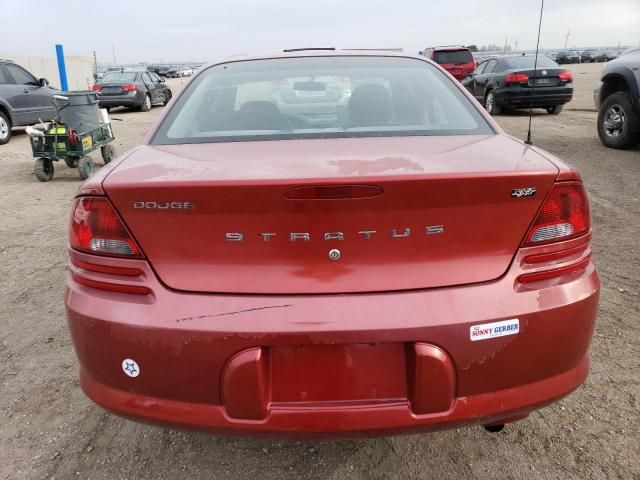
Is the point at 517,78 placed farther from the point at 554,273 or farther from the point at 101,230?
the point at 101,230

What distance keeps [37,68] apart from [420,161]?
3294 centimetres

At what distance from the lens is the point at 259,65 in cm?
283

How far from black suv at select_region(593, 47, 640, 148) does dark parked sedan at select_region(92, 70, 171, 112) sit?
14.0 metres

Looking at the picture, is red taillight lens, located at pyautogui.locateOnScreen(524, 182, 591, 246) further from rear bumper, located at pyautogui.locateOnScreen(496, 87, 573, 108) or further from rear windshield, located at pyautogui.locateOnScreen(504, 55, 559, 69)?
rear windshield, located at pyautogui.locateOnScreen(504, 55, 559, 69)

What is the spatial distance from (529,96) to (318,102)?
12051 mm

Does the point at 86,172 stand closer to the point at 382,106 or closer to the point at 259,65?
the point at 259,65

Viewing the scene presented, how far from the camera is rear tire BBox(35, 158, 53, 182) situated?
757 cm

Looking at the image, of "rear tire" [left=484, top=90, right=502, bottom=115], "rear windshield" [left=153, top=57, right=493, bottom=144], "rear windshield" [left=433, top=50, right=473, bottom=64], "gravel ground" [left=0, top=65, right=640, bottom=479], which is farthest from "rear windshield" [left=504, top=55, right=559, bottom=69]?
"rear windshield" [left=153, top=57, right=493, bottom=144]

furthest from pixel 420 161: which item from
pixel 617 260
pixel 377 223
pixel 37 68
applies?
pixel 37 68

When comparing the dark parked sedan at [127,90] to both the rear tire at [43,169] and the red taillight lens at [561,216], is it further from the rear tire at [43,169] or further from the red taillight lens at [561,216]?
the red taillight lens at [561,216]

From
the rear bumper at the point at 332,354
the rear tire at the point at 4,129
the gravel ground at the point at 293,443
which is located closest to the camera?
the rear bumper at the point at 332,354

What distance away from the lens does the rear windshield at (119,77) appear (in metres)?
17.8

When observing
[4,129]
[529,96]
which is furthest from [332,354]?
[529,96]

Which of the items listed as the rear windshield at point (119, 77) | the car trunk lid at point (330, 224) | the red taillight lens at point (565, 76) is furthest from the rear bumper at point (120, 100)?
the car trunk lid at point (330, 224)
